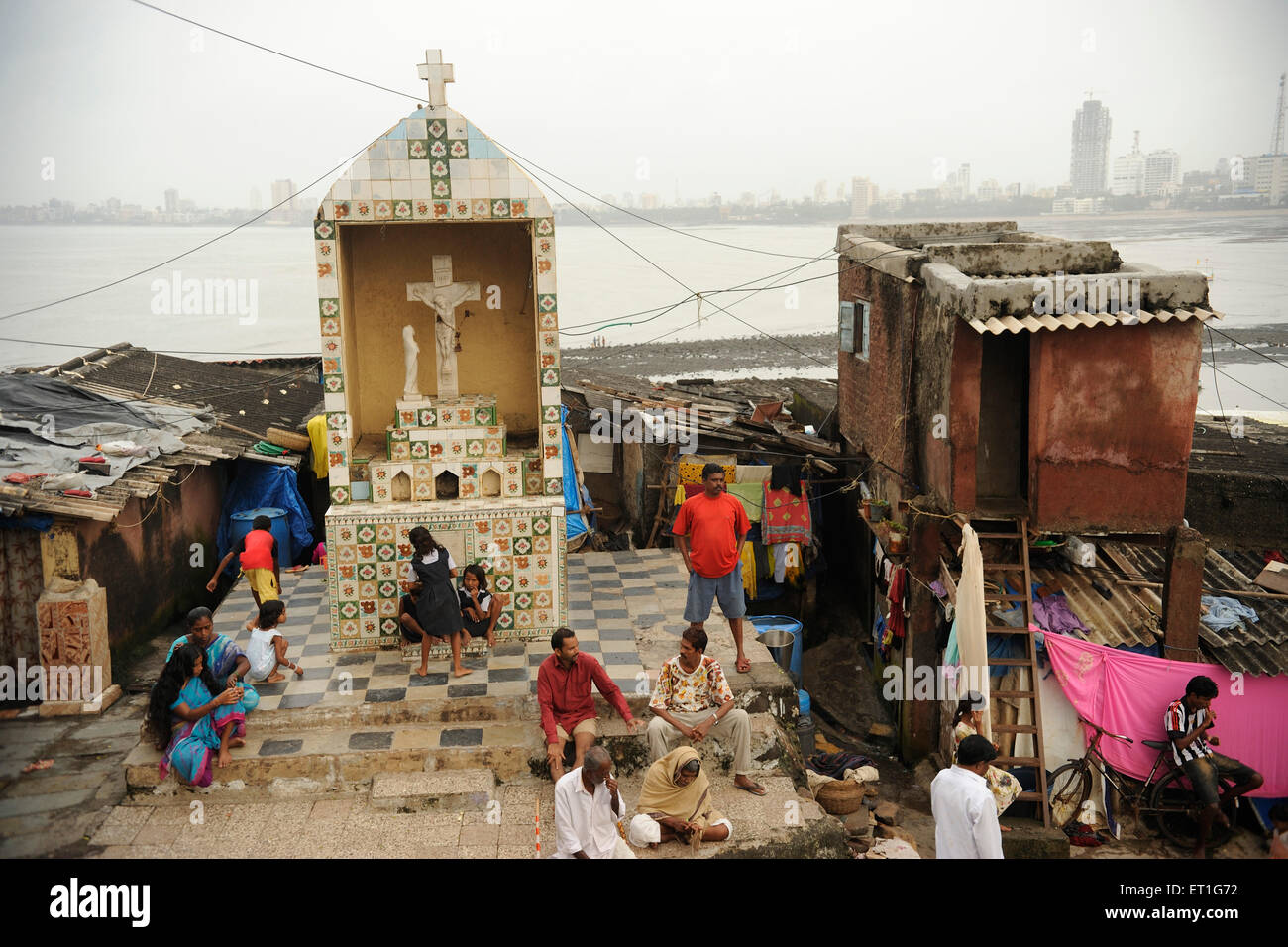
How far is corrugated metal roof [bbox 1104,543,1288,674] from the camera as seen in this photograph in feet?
34.2

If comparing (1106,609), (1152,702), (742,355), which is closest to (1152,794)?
(1152,702)

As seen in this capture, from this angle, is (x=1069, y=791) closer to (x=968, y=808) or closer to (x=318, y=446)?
(x=968, y=808)

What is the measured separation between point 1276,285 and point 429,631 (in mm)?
48225

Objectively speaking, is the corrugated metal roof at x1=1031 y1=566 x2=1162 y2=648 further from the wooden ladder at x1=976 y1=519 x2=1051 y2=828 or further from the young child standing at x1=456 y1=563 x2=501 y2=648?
the young child standing at x1=456 y1=563 x2=501 y2=648

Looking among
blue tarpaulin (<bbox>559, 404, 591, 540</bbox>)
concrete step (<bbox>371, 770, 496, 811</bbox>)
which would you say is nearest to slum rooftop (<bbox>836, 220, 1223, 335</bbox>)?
blue tarpaulin (<bbox>559, 404, 591, 540</bbox>)

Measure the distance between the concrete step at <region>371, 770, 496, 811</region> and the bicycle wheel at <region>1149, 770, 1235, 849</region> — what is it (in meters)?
6.03

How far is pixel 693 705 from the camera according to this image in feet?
26.5

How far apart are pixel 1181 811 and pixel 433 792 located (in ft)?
22.0

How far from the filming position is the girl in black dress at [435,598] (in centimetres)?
909

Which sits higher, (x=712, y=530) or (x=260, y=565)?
(x=712, y=530)

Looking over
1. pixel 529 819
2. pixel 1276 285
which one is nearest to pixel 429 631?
pixel 529 819

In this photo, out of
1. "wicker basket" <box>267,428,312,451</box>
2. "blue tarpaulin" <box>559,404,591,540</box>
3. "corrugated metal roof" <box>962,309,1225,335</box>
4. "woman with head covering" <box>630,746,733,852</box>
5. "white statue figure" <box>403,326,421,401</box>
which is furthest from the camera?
"wicker basket" <box>267,428,312,451</box>

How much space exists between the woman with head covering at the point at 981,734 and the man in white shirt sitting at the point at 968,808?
183 cm

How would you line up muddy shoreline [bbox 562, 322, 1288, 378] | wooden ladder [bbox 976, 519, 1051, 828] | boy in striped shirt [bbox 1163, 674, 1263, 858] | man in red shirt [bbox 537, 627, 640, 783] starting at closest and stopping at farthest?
man in red shirt [bbox 537, 627, 640, 783] < boy in striped shirt [bbox 1163, 674, 1263, 858] < wooden ladder [bbox 976, 519, 1051, 828] < muddy shoreline [bbox 562, 322, 1288, 378]
